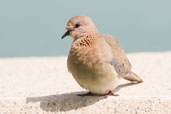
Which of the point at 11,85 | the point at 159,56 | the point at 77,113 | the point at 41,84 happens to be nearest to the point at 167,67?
the point at 159,56

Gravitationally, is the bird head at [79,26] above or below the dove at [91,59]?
above

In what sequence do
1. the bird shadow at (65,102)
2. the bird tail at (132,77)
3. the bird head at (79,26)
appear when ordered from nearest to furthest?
the bird head at (79,26) → the bird shadow at (65,102) → the bird tail at (132,77)

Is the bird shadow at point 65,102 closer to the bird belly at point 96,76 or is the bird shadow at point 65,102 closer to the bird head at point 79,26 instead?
the bird belly at point 96,76

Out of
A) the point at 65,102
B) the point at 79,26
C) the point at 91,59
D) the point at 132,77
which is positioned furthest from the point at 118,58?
the point at 132,77

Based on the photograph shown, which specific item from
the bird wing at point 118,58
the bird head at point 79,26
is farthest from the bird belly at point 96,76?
the bird head at point 79,26

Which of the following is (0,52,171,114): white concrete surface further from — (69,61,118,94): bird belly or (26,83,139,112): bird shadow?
(69,61,118,94): bird belly

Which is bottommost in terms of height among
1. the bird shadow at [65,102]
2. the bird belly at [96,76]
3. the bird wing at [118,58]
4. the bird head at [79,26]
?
the bird shadow at [65,102]

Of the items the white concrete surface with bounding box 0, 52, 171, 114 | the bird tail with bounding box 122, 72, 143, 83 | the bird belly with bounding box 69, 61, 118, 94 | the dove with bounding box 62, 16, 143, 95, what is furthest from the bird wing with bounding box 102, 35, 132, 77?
the bird tail with bounding box 122, 72, 143, 83
